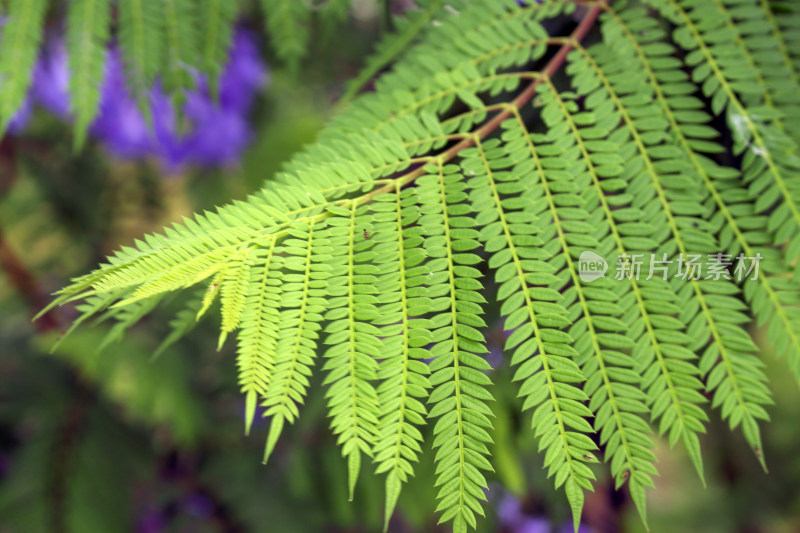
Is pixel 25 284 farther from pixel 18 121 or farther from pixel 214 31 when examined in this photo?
pixel 214 31

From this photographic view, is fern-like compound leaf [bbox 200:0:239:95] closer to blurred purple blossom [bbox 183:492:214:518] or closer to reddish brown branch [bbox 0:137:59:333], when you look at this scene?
reddish brown branch [bbox 0:137:59:333]

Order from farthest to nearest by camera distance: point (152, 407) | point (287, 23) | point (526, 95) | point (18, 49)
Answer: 1. point (152, 407)
2. point (287, 23)
3. point (18, 49)
4. point (526, 95)

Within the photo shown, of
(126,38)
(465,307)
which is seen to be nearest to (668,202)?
(465,307)

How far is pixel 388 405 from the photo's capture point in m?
0.49

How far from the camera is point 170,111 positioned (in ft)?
4.60

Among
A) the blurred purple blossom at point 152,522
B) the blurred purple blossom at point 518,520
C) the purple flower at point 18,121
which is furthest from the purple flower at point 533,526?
the purple flower at point 18,121

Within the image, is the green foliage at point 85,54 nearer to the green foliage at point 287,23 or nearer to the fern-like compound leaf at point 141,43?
the fern-like compound leaf at point 141,43

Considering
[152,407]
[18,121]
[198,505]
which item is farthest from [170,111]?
[198,505]

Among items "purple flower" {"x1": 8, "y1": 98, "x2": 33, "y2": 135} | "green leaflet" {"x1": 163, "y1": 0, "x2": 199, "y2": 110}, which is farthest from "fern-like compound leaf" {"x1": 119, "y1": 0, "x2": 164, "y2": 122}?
"purple flower" {"x1": 8, "y1": 98, "x2": 33, "y2": 135}

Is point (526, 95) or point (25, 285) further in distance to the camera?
point (25, 285)

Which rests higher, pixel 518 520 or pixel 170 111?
pixel 170 111

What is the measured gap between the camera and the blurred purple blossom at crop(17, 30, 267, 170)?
1.38m

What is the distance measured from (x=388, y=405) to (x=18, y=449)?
1.32m

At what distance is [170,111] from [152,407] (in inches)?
26.7
